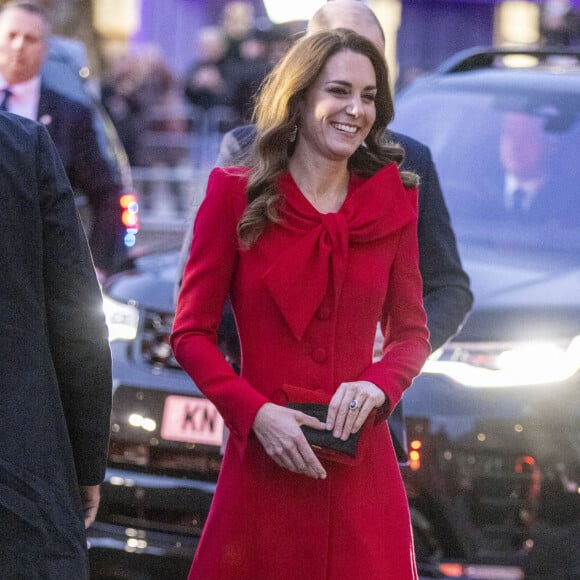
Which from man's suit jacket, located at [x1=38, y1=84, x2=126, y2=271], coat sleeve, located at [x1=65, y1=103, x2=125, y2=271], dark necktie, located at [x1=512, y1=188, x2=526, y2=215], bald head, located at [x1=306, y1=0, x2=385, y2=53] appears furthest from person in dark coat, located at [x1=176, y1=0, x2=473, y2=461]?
coat sleeve, located at [x1=65, y1=103, x2=125, y2=271]

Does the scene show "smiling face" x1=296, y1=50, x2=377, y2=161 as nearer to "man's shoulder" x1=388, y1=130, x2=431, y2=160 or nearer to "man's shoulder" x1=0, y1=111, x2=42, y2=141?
"man's shoulder" x1=388, y1=130, x2=431, y2=160

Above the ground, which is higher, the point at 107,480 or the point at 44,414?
the point at 44,414

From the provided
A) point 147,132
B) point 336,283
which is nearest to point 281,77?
point 336,283

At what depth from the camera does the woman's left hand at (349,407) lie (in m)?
3.04

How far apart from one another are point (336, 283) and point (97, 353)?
56 cm

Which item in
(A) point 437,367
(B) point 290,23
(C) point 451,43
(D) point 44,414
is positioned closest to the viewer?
(D) point 44,414

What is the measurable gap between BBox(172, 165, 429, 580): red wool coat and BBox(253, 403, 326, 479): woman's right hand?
39mm

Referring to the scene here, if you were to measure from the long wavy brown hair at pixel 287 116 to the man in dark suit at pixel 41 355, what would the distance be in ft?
1.47

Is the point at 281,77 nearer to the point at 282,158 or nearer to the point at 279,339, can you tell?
the point at 282,158

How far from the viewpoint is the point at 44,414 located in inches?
111

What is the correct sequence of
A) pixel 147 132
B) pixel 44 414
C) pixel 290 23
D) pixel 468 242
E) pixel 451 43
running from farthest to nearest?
pixel 451 43 < pixel 147 132 < pixel 290 23 < pixel 468 242 < pixel 44 414

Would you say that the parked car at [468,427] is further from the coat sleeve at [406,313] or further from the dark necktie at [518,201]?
the coat sleeve at [406,313]

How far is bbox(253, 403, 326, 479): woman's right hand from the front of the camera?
302 centimetres

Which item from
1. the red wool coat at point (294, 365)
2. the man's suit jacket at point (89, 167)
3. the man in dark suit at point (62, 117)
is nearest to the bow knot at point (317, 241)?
the red wool coat at point (294, 365)
